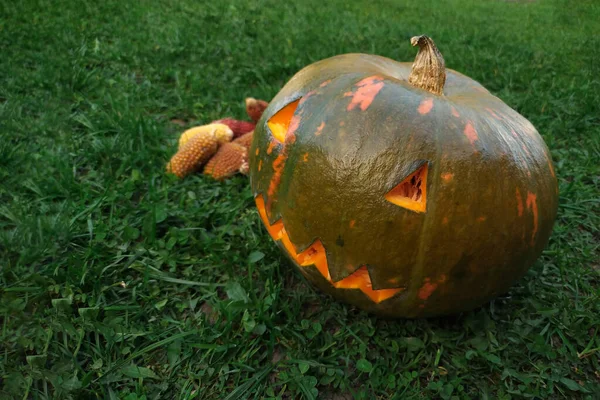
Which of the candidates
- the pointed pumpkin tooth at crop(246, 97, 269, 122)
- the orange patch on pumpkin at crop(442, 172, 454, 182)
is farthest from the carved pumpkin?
the pointed pumpkin tooth at crop(246, 97, 269, 122)

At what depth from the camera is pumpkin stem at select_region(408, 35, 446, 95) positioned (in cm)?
186

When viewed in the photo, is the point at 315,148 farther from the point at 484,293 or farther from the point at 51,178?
the point at 51,178

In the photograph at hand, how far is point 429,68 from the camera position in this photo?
1866 mm

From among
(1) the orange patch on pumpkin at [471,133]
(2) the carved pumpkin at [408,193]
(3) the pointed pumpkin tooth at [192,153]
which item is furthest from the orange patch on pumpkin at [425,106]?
(3) the pointed pumpkin tooth at [192,153]

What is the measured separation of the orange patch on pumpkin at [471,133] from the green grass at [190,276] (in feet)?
2.69

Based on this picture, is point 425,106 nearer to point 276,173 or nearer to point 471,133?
point 471,133

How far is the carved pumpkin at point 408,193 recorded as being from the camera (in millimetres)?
1569

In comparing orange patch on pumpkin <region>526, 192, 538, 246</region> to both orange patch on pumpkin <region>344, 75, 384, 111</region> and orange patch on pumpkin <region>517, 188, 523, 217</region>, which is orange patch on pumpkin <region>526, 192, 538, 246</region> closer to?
orange patch on pumpkin <region>517, 188, 523, 217</region>

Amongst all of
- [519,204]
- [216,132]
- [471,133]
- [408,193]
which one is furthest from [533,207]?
[216,132]

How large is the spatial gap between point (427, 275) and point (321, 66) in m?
0.98

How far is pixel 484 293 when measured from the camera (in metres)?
1.73

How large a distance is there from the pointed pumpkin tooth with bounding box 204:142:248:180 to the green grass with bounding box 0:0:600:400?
0.23 ft

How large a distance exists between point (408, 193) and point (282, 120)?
63cm

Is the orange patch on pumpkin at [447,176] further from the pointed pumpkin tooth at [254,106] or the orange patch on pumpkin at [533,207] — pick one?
the pointed pumpkin tooth at [254,106]
